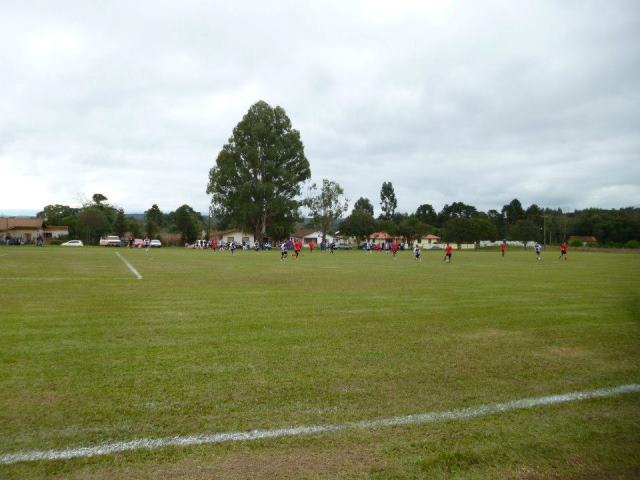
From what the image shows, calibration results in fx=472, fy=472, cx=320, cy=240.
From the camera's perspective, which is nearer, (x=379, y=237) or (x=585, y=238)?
(x=585, y=238)

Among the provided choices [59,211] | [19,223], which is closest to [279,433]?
[19,223]

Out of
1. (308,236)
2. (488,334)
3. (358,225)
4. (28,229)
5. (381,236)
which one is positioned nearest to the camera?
(488,334)

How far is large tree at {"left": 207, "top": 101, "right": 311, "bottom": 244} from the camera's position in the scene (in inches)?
2670

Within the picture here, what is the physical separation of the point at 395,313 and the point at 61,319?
23.1 ft

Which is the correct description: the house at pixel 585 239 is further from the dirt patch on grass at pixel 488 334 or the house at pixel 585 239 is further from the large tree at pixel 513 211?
the dirt patch on grass at pixel 488 334

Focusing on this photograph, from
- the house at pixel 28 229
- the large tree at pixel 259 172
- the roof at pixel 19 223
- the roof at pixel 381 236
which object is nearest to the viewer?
the large tree at pixel 259 172

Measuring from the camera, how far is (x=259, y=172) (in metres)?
69.8

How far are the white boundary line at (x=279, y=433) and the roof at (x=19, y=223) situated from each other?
10642 centimetres

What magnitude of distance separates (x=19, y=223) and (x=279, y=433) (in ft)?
363

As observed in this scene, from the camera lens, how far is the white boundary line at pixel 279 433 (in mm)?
3744

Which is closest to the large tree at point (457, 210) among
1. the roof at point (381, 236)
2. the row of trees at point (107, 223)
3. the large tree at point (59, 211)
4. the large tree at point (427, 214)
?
the large tree at point (427, 214)

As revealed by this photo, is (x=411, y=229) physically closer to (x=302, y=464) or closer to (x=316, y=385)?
(x=316, y=385)

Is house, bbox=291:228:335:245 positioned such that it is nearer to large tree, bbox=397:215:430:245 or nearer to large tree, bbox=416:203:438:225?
large tree, bbox=397:215:430:245

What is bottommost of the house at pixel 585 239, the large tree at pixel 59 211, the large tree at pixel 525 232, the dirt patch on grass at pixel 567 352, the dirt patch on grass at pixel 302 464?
the dirt patch on grass at pixel 302 464
